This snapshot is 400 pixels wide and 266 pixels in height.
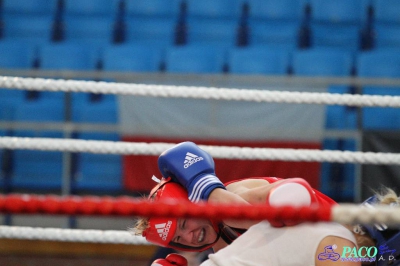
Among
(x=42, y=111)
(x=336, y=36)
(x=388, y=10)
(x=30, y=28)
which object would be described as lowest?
(x=42, y=111)

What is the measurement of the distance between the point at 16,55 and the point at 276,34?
76.6 inches

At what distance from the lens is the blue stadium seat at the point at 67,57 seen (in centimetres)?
379

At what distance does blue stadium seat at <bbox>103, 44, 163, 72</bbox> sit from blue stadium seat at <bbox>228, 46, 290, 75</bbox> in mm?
553

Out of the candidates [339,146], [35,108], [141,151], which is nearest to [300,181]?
[141,151]

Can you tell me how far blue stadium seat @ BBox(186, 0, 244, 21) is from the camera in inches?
164

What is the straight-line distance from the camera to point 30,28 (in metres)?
4.18

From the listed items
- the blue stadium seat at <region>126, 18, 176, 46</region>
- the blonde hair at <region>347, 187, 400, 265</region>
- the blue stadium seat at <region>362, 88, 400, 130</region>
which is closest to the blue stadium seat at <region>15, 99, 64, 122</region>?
the blue stadium seat at <region>126, 18, 176, 46</region>

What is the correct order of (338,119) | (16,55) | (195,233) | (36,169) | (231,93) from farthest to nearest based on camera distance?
1. (16,55)
2. (36,169)
3. (338,119)
4. (231,93)
5. (195,233)

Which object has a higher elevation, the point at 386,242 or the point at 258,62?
the point at 258,62

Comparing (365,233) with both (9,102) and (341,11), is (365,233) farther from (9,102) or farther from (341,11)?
(341,11)

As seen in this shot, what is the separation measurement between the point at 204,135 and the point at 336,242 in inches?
63.1

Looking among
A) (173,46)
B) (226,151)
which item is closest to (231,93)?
(226,151)

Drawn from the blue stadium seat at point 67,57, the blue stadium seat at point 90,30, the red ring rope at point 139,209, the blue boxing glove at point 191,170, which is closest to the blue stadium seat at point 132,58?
the blue stadium seat at point 67,57

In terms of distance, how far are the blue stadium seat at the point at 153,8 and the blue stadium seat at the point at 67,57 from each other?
58cm
